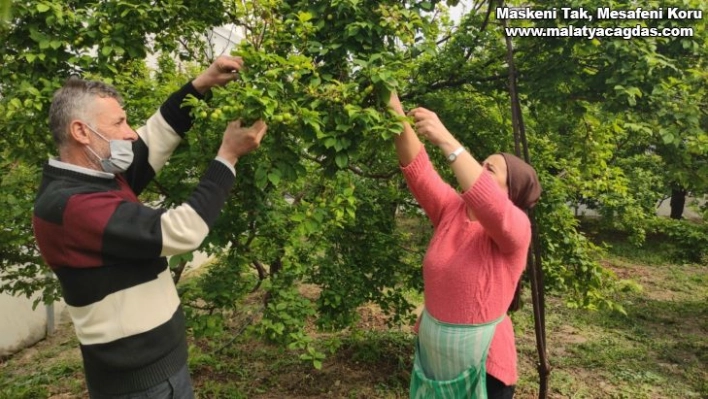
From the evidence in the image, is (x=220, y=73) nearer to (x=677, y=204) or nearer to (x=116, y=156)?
(x=116, y=156)

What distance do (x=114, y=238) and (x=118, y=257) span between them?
3.7 inches

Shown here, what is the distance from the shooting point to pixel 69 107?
1.75 m

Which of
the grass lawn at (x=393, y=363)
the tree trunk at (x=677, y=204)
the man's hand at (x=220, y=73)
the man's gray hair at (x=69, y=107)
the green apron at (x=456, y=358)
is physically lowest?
the grass lawn at (x=393, y=363)

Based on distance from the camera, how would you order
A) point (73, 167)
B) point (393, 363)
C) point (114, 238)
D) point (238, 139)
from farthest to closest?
point (393, 363) < point (238, 139) < point (73, 167) < point (114, 238)

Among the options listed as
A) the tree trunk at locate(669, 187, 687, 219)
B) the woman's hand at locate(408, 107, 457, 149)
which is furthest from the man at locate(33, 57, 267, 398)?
the tree trunk at locate(669, 187, 687, 219)

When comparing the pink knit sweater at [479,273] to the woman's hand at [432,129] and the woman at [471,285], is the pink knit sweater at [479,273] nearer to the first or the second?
the woman at [471,285]

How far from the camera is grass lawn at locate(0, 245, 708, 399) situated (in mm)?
4699

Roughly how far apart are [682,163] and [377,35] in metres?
2.89

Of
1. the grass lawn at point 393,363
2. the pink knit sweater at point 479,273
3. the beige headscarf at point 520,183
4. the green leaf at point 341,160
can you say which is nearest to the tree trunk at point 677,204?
the grass lawn at point 393,363

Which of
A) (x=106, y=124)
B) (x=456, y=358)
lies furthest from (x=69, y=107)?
(x=456, y=358)

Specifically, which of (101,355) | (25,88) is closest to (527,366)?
(101,355)

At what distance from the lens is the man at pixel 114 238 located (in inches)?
64.3

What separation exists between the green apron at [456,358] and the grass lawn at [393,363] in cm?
251

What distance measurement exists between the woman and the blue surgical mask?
1.12 meters
